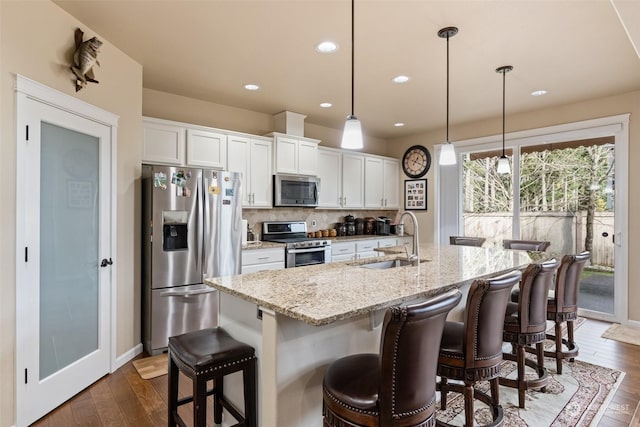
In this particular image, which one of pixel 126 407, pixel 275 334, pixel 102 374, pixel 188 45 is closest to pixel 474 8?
pixel 188 45

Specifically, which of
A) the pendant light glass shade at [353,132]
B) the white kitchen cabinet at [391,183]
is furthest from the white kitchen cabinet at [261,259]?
the white kitchen cabinet at [391,183]

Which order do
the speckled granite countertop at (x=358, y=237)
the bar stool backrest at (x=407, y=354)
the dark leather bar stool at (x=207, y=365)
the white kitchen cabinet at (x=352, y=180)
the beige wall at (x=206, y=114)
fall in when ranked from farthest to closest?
the white kitchen cabinet at (x=352, y=180)
the speckled granite countertop at (x=358, y=237)
the beige wall at (x=206, y=114)
the dark leather bar stool at (x=207, y=365)
the bar stool backrest at (x=407, y=354)

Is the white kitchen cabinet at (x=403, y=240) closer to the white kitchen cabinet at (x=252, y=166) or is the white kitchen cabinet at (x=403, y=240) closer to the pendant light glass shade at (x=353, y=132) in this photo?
the white kitchen cabinet at (x=252, y=166)

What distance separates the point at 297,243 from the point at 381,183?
238cm

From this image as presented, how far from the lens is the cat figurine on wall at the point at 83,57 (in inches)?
99.4

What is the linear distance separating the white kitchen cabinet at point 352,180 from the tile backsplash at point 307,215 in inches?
13.1

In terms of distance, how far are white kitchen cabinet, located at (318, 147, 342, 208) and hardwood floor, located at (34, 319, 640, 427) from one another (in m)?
3.31

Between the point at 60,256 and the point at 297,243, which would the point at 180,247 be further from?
the point at 297,243

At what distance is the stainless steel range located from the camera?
14.8ft

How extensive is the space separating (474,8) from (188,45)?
2.23 metres

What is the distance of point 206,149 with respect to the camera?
163 inches

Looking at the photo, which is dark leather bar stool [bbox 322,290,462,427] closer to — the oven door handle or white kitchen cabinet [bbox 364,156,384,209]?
the oven door handle

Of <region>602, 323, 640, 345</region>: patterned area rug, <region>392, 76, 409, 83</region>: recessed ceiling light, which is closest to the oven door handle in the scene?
<region>392, 76, 409, 83</region>: recessed ceiling light

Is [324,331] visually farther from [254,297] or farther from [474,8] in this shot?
[474,8]
